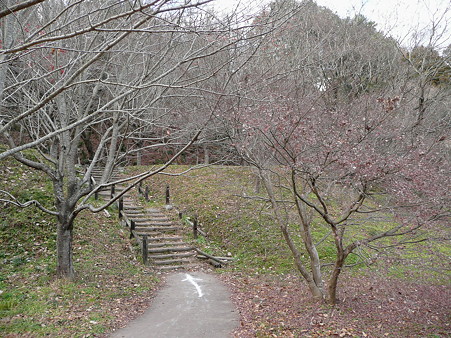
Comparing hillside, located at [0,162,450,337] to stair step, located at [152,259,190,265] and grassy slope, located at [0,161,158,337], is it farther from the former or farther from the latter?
stair step, located at [152,259,190,265]

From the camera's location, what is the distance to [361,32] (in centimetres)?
1489

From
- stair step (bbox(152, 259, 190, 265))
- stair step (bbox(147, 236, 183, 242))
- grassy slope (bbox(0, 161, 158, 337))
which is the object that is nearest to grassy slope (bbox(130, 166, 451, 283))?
stair step (bbox(147, 236, 183, 242))

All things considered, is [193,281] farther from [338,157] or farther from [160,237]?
[338,157]

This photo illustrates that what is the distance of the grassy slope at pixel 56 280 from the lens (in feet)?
22.0

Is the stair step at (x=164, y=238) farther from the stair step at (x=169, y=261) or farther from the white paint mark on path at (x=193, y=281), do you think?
the white paint mark on path at (x=193, y=281)

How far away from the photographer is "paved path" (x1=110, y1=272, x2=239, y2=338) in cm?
666

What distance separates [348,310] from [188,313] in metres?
3.45

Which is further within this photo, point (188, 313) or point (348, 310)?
point (188, 313)

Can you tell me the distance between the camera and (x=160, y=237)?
43.9 feet

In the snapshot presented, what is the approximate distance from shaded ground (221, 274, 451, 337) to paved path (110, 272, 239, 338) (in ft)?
1.12

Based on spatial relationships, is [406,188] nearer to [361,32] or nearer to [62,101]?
[62,101]

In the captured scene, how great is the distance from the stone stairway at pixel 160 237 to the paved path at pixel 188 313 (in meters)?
1.58

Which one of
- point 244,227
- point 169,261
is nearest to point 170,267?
point 169,261

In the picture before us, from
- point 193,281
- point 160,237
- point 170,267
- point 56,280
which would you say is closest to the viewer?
point 56,280
